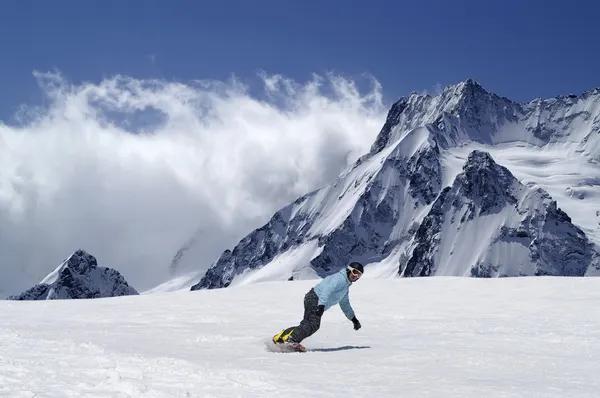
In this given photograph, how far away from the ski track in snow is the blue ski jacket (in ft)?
2.62

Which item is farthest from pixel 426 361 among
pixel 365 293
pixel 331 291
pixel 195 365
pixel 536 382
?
pixel 365 293

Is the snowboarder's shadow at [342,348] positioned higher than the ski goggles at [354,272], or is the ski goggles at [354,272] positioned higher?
the ski goggles at [354,272]

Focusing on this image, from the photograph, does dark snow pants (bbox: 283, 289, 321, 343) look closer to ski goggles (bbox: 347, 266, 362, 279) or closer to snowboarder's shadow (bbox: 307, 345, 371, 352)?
snowboarder's shadow (bbox: 307, 345, 371, 352)

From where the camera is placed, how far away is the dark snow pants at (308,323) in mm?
10594

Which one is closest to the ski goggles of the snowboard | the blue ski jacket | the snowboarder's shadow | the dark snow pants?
the blue ski jacket

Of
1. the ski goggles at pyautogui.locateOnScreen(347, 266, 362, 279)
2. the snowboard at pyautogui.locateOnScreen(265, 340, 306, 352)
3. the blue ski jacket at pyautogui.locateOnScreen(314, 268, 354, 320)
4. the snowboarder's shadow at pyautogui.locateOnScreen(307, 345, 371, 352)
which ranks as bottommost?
the snowboard at pyautogui.locateOnScreen(265, 340, 306, 352)

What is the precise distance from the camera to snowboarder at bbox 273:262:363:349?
34.8 feet

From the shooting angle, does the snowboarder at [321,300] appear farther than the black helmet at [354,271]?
No

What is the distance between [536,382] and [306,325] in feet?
13.7

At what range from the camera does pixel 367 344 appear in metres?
11.6

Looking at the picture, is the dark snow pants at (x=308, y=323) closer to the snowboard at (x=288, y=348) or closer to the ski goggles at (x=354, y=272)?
the snowboard at (x=288, y=348)

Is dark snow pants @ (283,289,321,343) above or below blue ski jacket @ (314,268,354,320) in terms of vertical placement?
below

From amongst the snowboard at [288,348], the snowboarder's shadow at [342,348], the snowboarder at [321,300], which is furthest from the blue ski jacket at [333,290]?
the snowboard at [288,348]

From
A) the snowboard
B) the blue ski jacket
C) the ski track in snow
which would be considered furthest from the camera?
the blue ski jacket
